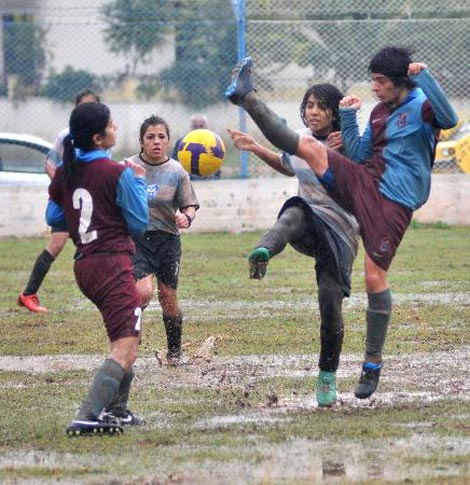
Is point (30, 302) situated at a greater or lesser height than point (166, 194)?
lesser

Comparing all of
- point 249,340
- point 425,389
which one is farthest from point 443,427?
point 249,340

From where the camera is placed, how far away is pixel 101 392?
22.4 feet

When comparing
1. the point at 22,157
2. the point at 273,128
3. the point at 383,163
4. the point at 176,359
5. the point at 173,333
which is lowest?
the point at 22,157

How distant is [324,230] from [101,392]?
65.8 inches

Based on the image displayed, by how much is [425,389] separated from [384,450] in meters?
1.75

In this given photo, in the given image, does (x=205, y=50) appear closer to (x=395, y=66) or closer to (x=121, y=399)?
(x=395, y=66)

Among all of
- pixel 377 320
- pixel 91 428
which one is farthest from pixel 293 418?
pixel 91 428

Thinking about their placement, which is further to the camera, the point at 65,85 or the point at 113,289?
the point at 65,85

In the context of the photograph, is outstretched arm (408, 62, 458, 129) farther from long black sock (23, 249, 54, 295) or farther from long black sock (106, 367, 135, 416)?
long black sock (23, 249, 54, 295)

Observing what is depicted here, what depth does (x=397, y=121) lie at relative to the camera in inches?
291

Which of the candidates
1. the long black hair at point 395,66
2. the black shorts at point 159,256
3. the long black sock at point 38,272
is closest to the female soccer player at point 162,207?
the black shorts at point 159,256

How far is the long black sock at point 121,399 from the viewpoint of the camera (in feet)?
23.7

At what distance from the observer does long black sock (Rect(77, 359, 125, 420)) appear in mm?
6812

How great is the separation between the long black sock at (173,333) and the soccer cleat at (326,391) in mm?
2084
